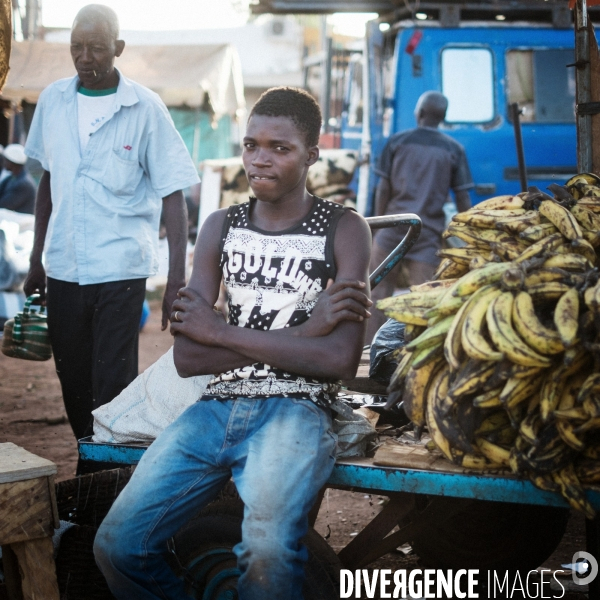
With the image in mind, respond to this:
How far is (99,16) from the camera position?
370cm

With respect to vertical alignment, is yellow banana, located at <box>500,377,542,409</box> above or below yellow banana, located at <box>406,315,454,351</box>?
below

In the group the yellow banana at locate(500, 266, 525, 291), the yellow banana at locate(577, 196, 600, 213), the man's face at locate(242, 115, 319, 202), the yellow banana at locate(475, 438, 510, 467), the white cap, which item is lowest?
the yellow banana at locate(475, 438, 510, 467)

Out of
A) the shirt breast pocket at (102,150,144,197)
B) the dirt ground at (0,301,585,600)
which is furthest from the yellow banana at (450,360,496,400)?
the shirt breast pocket at (102,150,144,197)

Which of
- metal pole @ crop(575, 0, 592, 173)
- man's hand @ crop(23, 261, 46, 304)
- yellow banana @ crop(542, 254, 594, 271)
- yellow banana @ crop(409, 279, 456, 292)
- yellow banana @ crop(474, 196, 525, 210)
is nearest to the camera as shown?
yellow banana @ crop(542, 254, 594, 271)

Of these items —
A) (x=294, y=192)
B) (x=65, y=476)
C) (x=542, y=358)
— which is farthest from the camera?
(x=65, y=476)

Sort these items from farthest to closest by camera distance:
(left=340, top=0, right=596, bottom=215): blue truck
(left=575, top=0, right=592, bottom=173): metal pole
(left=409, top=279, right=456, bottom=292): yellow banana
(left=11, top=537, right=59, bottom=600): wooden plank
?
(left=340, top=0, right=596, bottom=215): blue truck
(left=575, top=0, right=592, bottom=173): metal pole
(left=409, top=279, right=456, bottom=292): yellow banana
(left=11, top=537, right=59, bottom=600): wooden plank

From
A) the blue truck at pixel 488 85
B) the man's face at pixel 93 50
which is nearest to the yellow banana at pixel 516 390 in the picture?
the man's face at pixel 93 50

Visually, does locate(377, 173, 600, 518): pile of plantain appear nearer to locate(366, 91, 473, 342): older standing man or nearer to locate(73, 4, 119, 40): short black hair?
locate(73, 4, 119, 40): short black hair

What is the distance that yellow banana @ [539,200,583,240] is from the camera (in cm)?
241

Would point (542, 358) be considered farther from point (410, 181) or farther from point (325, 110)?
point (325, 110)

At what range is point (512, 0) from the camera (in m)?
7.96

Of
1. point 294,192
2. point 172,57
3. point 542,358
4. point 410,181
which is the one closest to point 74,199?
point 294,192

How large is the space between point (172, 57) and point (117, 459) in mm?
12695

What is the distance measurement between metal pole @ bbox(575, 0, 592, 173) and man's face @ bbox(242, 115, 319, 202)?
1.28 meters
